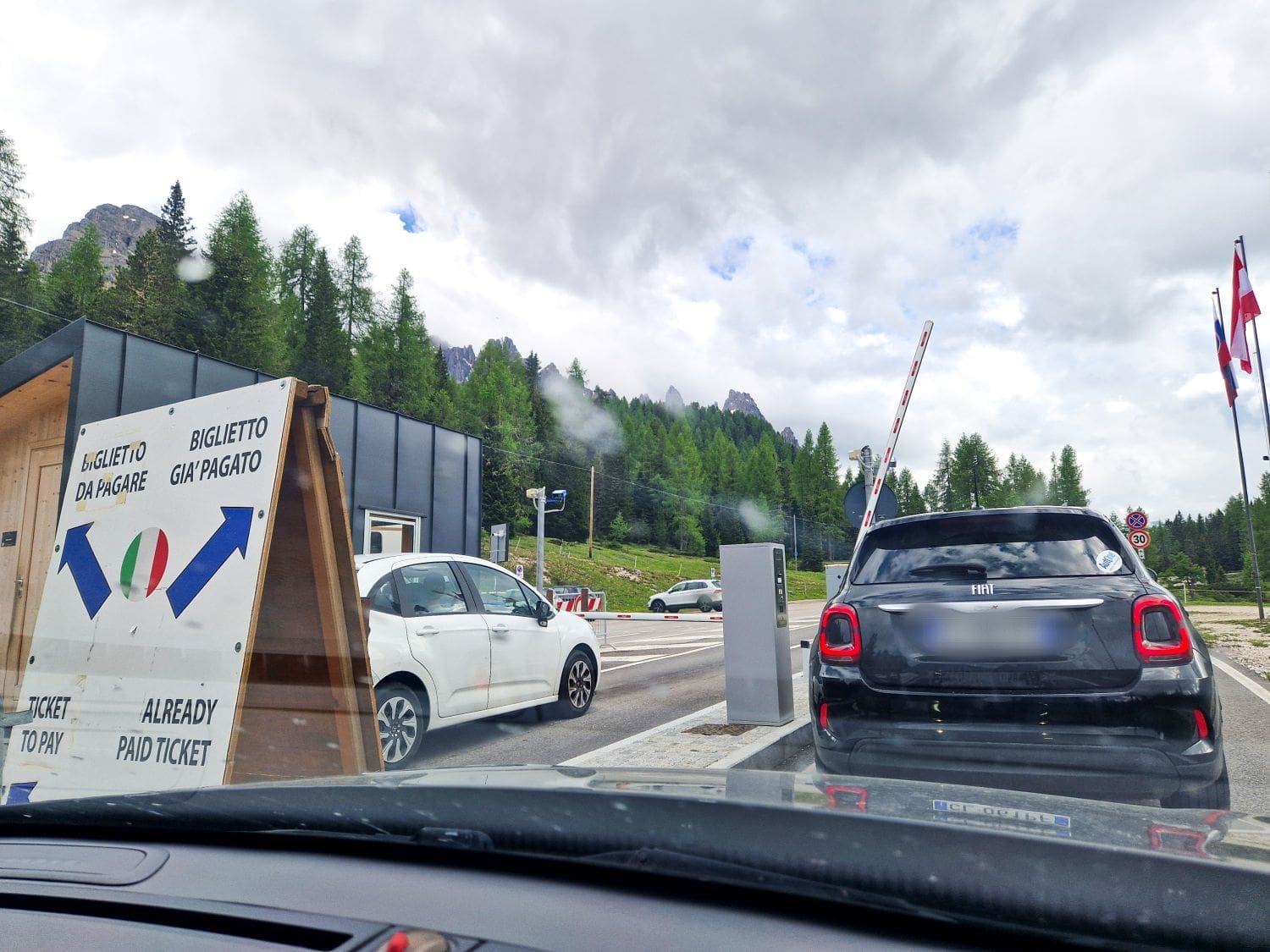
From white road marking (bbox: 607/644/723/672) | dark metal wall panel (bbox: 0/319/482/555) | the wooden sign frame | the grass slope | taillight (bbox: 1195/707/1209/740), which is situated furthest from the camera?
the grass slope

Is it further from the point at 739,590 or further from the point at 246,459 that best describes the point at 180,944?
the point at 739,590

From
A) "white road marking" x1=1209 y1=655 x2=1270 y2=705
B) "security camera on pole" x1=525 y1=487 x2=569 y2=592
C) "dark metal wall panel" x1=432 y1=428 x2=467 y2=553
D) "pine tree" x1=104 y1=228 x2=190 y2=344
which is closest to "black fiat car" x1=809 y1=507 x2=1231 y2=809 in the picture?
"white road marking" x1=1209 y1=655 x2=1270 y2=705

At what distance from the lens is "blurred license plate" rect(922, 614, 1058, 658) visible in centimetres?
374

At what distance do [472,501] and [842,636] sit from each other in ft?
48.4

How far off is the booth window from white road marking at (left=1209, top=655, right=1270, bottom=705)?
41.1ft

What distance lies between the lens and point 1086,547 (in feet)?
13.1

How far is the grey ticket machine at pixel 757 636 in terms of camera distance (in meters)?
6.78

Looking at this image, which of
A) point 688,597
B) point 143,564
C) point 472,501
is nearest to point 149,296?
point 688,597

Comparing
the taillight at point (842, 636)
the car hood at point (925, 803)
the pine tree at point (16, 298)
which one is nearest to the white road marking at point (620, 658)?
the taillight at point (842, 636)

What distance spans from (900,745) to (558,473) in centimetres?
5543

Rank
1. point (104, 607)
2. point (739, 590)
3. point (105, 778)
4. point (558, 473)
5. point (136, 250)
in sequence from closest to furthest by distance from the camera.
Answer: point (105, 778)
point (104, 607)
point (739, 590)
point (136, 250)
point (558, 473)

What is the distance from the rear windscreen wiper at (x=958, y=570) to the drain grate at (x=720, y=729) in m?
2.65

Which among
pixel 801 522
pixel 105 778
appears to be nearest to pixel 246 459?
pixel 105 778

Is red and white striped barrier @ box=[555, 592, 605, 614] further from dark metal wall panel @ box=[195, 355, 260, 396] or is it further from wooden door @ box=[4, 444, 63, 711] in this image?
wooden door @ box=[4, 444, 63, 711]
